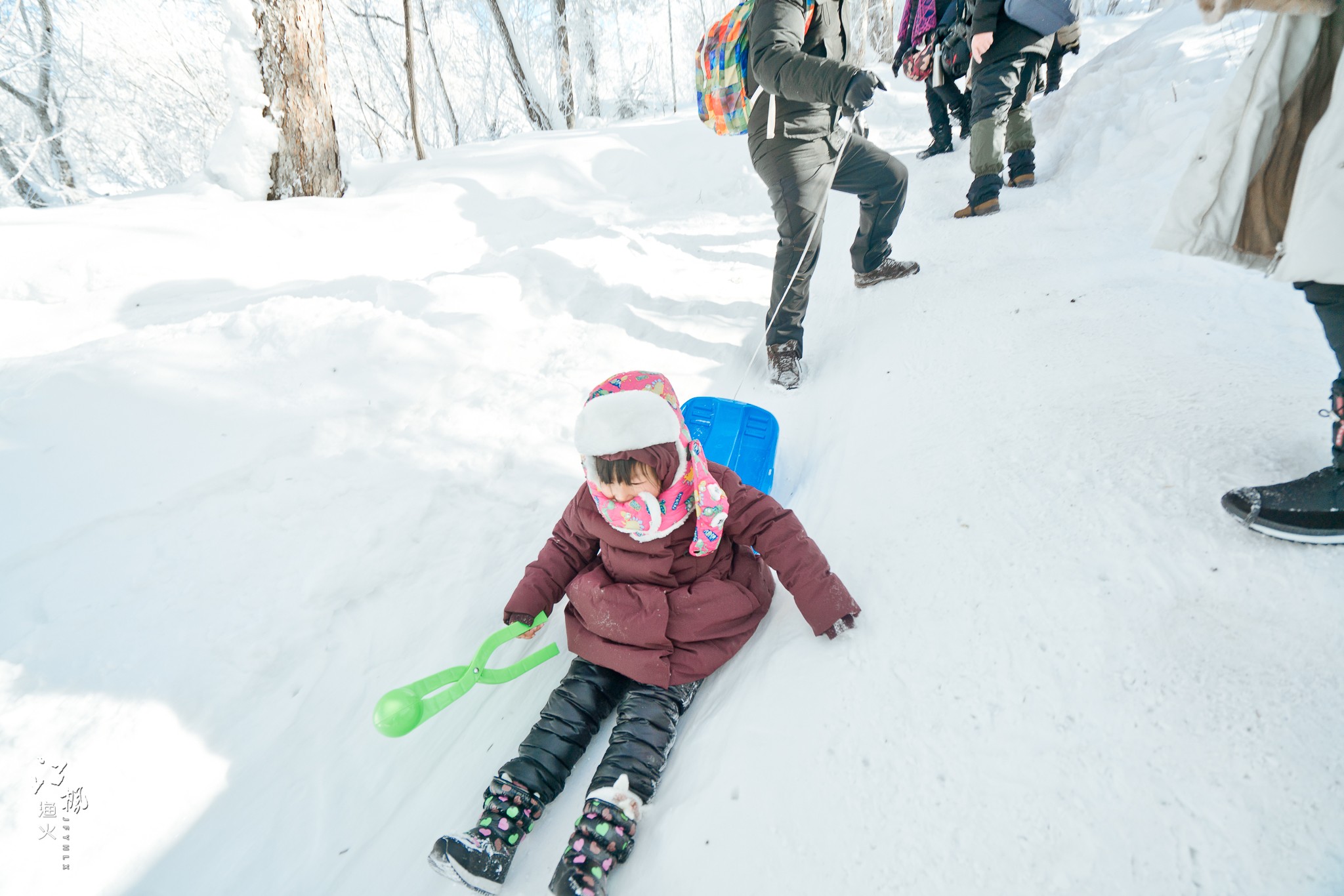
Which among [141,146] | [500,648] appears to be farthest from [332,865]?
[141,146]

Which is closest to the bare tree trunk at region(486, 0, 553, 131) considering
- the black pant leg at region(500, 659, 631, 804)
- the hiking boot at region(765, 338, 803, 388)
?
the hiking boot at region(765, 338, 803, 388)

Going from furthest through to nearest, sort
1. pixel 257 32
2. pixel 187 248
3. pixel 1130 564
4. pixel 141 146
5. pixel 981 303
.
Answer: pixel 141 146 → pixel 257 32 → pixel 187 248 → pixel 981 303 → pixel 1130 564

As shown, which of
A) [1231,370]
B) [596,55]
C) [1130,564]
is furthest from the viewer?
[596,55]

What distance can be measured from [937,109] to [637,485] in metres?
5.40

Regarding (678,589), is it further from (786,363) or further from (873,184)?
(873,184)

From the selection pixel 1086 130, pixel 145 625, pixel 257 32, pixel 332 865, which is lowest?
pixel 332 865

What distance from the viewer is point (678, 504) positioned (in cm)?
162

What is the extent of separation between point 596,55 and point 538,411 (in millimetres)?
11372

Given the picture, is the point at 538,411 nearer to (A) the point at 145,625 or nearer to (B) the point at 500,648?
(B) the point at 500,648

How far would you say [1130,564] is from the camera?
1355 millimetres

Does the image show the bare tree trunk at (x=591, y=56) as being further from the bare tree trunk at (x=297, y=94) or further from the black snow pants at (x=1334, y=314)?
the black snow pants at (x=1334, y=314)

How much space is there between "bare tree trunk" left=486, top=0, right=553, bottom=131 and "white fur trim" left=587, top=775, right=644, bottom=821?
10674 mm

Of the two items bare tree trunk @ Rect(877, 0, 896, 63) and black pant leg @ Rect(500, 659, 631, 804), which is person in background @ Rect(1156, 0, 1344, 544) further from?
bare tree trunk @ Rect(877, 0, 896, 63)

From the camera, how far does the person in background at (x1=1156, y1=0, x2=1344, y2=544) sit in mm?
1133
